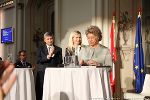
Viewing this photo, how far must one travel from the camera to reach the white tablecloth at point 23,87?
16.8 ft

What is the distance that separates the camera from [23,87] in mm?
5172

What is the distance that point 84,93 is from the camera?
3.54 meters

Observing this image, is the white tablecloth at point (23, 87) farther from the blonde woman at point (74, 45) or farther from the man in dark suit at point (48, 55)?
the blonde woman at point (74, 45)

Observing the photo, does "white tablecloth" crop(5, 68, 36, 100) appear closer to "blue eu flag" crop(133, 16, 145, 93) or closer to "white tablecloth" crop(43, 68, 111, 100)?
"white tablecloth" crop(43, 68, 111, 100)

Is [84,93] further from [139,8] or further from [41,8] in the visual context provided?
[41,8]

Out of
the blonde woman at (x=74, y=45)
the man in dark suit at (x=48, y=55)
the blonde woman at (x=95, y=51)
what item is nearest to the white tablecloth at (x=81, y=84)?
the blonde woman at (x=95, y=51)

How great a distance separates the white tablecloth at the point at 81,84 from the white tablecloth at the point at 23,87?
1.44 meters

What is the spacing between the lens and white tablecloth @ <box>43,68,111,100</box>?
357 cm

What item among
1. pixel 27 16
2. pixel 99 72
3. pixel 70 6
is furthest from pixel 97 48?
pixel 27 16

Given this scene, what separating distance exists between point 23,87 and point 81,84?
73.3 inches

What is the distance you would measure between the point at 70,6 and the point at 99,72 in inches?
173

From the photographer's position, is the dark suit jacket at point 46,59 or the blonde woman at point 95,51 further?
the dark suit jacket at point 46,59

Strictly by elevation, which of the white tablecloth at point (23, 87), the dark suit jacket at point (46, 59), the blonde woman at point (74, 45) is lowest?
the white tablecloth at point (23, 87)

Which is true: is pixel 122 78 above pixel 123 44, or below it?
below
